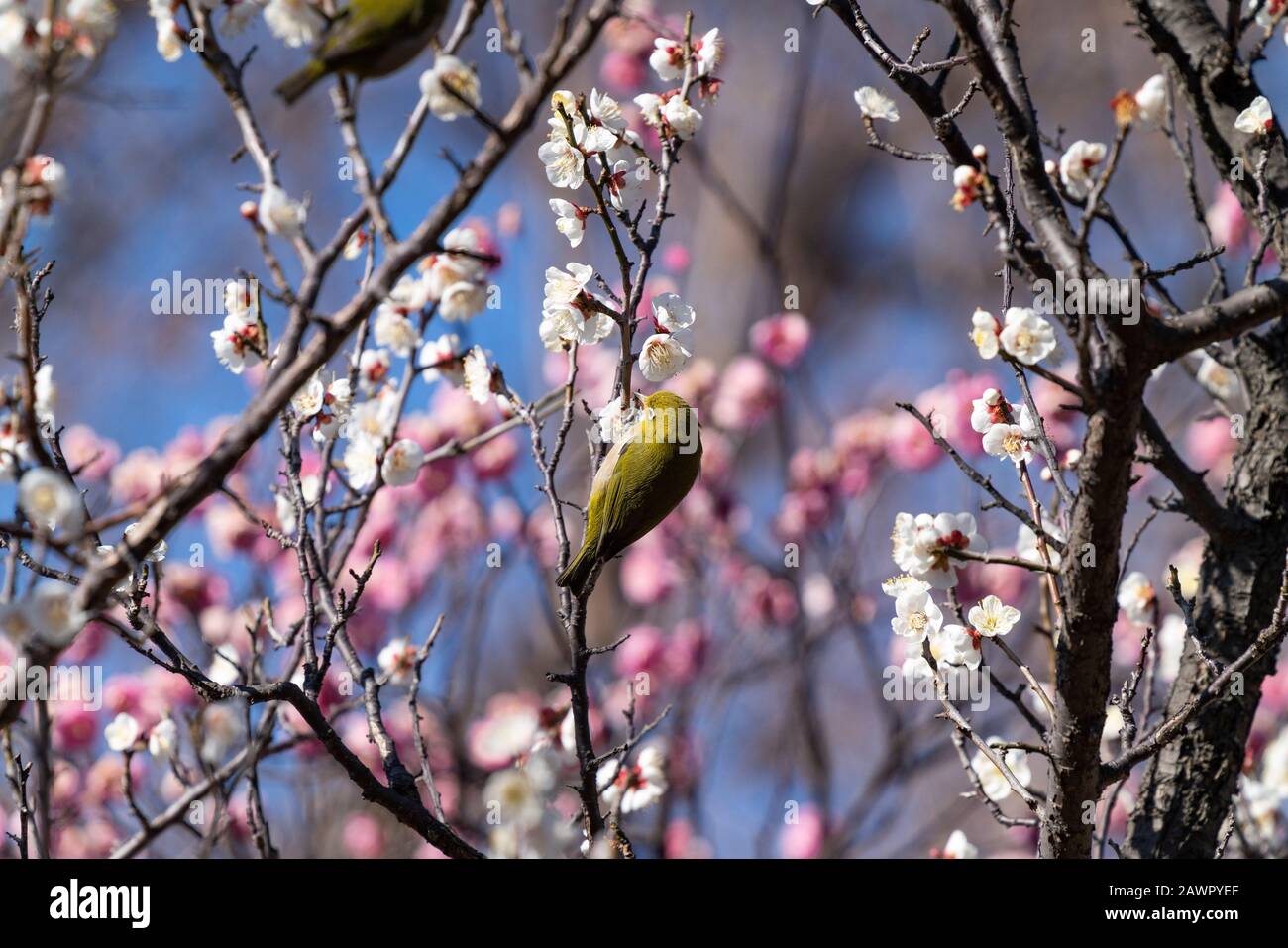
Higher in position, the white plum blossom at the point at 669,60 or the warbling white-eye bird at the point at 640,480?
the white plum blossom at the point at 669,60

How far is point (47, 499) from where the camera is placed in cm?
124

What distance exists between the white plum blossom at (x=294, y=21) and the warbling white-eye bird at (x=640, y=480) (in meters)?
0.82

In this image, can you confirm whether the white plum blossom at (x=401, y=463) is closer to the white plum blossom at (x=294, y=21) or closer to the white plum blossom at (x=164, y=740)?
the white plum blossom at (x=164, y=740)

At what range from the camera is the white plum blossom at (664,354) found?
191 centimetres

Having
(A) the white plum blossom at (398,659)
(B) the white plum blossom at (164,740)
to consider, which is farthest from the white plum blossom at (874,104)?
(B) the white plum blossom at (164,740)

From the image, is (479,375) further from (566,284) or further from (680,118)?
(680,118)

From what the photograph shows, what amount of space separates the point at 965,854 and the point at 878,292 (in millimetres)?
5849

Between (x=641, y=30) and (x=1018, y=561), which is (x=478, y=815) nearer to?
(x=1018, y=561)

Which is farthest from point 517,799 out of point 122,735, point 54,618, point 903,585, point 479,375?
point 122,735

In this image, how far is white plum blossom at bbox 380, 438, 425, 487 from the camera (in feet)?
6.61

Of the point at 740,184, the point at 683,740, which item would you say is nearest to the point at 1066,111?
the point at 740,184

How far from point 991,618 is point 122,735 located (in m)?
1.59

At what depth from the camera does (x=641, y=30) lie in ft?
15.8

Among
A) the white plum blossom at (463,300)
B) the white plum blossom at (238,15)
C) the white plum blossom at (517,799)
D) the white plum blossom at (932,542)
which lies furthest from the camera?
the white plum blossom at (932,542)
